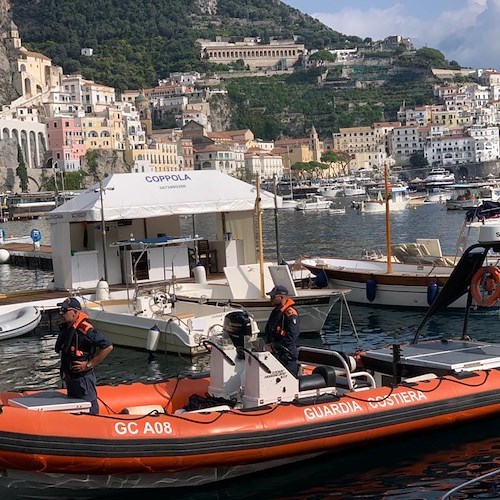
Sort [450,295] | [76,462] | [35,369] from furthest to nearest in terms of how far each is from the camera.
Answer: [35,369]
[450,295]
[76,462]

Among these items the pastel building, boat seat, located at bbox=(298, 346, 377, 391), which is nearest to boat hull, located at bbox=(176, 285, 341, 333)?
boat seat, located at bbox=(298, 346, 377, 391)

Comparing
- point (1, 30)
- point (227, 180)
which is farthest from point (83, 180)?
point (227, 180)

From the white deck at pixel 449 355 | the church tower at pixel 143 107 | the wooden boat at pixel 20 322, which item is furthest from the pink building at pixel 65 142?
the white deck at pixel 449 355

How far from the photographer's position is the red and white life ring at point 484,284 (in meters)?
14.2

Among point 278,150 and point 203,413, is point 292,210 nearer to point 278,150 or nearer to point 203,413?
point 278,150

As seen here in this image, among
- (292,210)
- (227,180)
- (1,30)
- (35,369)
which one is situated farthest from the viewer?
(1,30)

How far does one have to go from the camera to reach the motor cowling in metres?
11.5

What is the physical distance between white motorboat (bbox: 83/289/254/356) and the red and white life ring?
18.9 ft

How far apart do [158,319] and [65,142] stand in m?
122

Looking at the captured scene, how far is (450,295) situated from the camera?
14.4 metres

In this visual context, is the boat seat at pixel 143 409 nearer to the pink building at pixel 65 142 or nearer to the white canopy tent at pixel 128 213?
the white canopy tent at pixel 128 213

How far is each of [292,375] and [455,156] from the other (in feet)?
597

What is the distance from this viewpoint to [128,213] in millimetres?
23094

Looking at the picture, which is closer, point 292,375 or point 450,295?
point 292,375
